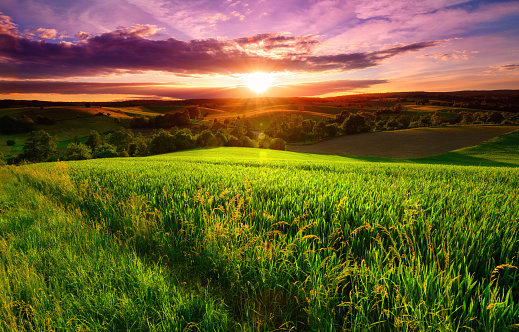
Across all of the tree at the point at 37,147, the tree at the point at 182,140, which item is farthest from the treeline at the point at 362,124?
the tree at the point at 37,147

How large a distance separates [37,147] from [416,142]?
354ft

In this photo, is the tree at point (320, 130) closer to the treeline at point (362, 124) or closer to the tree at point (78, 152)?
the treeline at point (362, 124)

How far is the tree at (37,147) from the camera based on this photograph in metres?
66.4

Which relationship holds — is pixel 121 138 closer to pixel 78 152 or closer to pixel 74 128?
pixel 78 152

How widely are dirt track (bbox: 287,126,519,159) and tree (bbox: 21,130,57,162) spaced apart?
270ft

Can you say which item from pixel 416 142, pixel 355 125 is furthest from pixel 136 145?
pixel 416 142

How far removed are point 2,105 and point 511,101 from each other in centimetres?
24719

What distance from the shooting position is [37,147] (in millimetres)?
66562

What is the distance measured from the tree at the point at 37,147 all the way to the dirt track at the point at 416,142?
82.2 m

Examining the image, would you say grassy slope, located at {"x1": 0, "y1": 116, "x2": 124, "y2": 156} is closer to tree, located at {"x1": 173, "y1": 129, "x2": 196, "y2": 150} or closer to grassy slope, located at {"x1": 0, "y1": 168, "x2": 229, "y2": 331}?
tree, located at {"x1": 173, "y1": 129, "x2": 196, "y2": 150}

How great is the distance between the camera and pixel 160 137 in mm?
61250

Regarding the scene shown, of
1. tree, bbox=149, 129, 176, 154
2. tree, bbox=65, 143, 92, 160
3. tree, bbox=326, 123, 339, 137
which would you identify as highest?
tree, bbox=326, 123, 339, 137

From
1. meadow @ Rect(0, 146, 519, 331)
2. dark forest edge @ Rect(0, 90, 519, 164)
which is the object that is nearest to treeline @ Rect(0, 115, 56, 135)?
dark forest edge @ Rect(0, 90, 519, 164)

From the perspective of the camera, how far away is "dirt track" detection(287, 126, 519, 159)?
2170 inches
